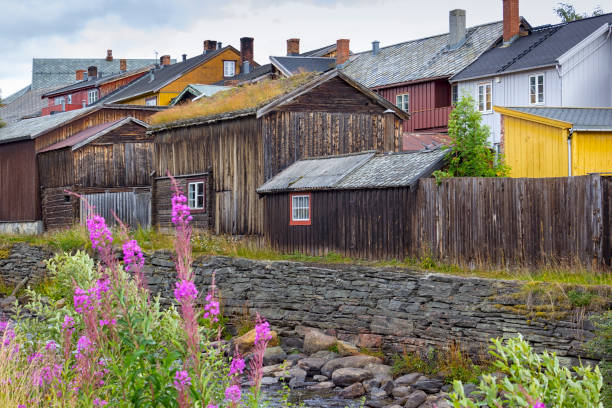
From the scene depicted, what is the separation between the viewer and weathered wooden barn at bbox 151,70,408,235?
77.2 feet

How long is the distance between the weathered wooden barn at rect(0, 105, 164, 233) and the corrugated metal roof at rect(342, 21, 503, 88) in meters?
13.1

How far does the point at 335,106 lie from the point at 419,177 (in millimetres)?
7540

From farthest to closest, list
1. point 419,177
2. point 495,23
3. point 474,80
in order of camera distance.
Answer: point 495,23
point 474,80
point 419,177

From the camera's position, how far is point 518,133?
69.1 feet

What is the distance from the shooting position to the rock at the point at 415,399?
45.4ft

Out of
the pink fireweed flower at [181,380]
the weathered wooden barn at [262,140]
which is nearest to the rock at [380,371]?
the weathered wooden barn at [262,140]

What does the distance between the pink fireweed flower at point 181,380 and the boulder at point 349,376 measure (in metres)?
10.5

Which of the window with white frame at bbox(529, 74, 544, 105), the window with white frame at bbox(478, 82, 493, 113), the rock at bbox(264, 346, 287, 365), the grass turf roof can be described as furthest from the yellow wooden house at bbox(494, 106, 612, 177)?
the window with white frame at bbox(478, 82, 493, 113)

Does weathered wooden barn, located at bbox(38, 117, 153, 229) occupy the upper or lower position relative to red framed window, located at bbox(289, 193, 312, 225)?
upper

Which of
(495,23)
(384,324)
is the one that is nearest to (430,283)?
(384,324)

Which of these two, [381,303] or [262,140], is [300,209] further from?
[381,303]

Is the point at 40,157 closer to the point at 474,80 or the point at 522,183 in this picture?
the point at 474,80

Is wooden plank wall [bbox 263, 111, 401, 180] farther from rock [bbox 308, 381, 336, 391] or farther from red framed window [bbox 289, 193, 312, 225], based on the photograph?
rock [bbox 308, 381, 336, 391]

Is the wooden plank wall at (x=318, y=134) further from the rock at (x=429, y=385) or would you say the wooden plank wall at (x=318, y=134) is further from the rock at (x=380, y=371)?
the rock at (x=429, y=385)
